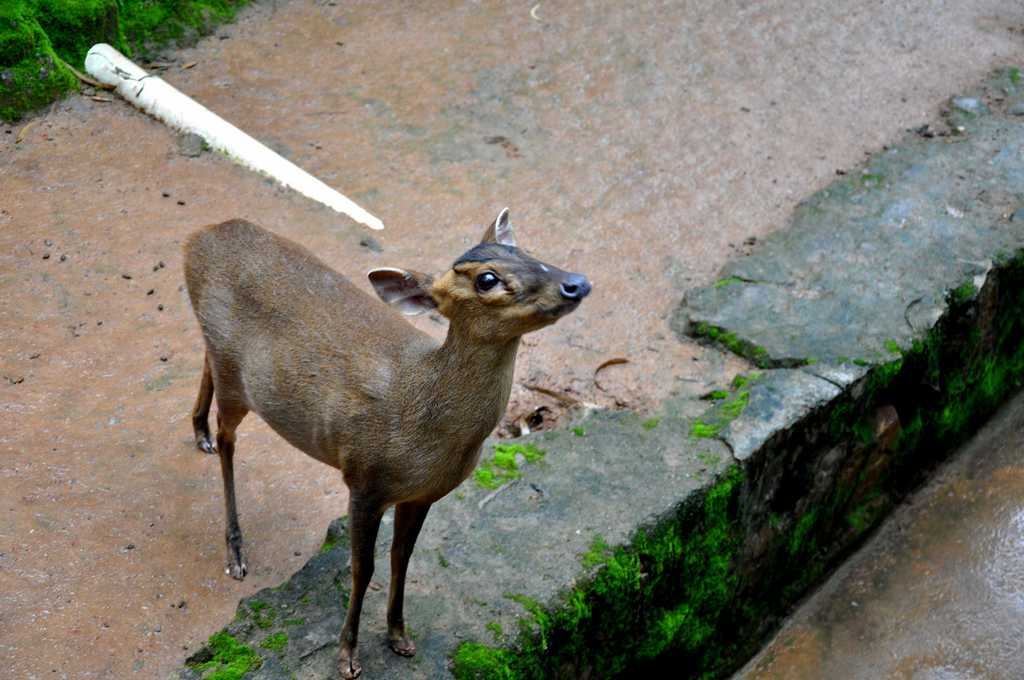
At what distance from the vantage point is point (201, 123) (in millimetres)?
7180

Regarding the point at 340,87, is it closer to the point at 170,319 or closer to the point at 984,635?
the point at 170,319

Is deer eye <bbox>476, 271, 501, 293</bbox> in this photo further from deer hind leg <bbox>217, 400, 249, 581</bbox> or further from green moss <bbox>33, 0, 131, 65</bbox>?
green moss <bbox>33, 0, 131, 65</bbox>

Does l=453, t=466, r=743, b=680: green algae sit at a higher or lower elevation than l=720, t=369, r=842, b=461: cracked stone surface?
lower

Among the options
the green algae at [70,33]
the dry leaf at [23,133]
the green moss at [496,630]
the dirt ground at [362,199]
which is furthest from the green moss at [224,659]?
the green algae at [70,33]

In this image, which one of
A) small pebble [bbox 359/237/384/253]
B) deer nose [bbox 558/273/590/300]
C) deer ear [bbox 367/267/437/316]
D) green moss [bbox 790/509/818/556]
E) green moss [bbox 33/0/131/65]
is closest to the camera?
deer nose [bbox 558/273/590/300]

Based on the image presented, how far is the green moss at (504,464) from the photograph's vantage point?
4672 mm

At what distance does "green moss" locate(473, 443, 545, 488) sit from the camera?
4.67m

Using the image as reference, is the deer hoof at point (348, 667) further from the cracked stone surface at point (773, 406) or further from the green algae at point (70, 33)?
the green algae at point (70, 33)

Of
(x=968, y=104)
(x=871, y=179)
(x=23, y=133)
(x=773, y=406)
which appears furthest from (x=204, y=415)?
(x=968, y=104)

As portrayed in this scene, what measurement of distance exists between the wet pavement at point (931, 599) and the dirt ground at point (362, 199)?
1295 mm

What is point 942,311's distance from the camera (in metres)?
5.82

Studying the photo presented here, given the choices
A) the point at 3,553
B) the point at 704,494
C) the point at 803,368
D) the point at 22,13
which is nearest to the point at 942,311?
the point at 803,368

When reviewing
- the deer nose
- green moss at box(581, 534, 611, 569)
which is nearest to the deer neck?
the deer nose

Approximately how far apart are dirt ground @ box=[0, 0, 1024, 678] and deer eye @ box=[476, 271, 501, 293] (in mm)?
1695
